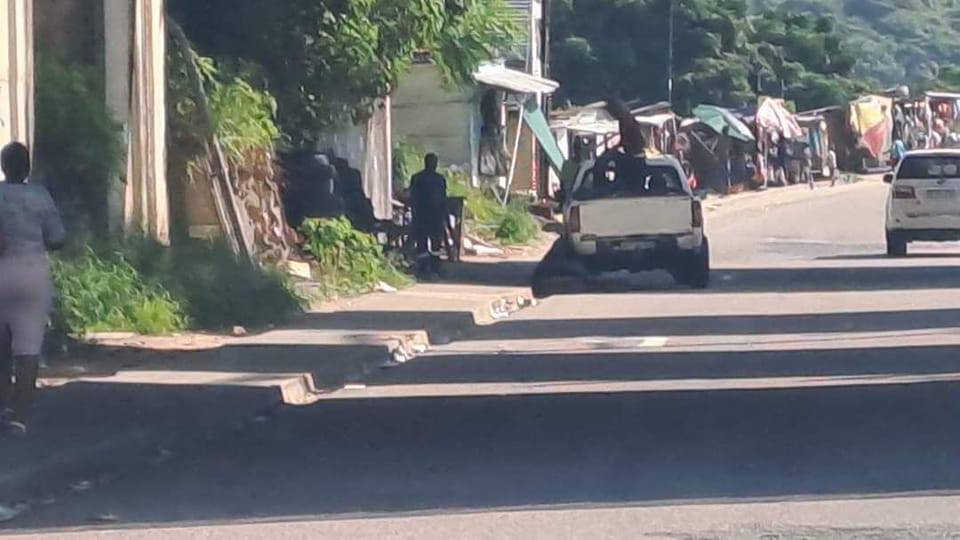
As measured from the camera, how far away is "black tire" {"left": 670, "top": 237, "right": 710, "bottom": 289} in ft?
91.8

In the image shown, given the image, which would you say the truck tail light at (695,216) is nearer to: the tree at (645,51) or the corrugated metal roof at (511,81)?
the corrugated metal roof at (511,81)

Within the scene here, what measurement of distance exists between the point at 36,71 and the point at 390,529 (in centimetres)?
1172

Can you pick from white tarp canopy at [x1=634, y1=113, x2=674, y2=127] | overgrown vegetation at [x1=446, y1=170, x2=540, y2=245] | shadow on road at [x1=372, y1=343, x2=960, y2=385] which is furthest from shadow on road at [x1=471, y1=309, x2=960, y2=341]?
white tarp canopy at [x1=634, y1=113, x2=674, y2=127]

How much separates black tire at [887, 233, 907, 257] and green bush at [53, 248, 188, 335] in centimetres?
1651

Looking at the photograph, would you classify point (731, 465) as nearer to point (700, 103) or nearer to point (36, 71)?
point (36, 71)

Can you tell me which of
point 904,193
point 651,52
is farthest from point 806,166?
point 904,193

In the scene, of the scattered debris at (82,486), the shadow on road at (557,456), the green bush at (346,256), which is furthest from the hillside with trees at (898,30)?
the scattered debris at (82,486)

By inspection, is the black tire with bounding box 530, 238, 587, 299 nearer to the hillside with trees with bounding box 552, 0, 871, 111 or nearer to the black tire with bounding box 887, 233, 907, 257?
the black tire with bounding box 887, 233, 907, 257

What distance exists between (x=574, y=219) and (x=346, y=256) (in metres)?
2.96

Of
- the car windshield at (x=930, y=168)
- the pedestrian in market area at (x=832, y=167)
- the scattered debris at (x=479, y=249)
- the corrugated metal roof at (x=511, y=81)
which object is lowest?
the pedestrian in market area at (x=832, y=167)

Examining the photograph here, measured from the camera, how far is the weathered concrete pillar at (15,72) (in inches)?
728

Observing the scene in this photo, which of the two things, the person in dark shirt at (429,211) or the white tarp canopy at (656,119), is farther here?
the white tarp canopy at (656,119)

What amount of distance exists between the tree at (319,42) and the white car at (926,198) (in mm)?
8331

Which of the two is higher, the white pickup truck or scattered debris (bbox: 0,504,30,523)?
the white pickup truck
